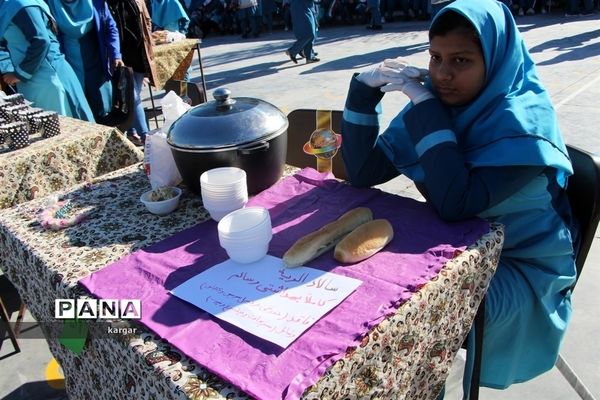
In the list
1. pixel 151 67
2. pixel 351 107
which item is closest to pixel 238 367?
pixel 351 107

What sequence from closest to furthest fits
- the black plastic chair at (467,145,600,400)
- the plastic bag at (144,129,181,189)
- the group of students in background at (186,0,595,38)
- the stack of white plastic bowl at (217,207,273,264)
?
the stack of white plastic bowl at (217,207,273,264) < the black plastic chair at (467,145,600,400) < the plastic bag at (144,129,181,189) < the group of students in background at (186,0,595,38)

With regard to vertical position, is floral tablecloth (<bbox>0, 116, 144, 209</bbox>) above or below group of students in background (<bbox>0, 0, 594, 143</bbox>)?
below

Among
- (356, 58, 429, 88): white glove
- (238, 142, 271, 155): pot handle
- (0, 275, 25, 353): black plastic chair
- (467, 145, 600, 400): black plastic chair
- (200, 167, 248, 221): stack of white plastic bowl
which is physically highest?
(356, 58, 429, 88): white glove

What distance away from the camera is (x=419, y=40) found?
415 inches

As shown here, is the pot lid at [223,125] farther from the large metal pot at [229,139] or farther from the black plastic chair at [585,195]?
the black plastic chair at [585,195]

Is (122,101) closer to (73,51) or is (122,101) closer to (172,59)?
(73,51)

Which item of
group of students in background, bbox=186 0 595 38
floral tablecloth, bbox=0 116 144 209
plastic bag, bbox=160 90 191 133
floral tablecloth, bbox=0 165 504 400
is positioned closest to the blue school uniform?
group of students in background, bbox=186 0 595 38

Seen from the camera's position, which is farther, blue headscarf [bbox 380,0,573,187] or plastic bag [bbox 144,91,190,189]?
plastic bag [bbox 144,91,190,189]

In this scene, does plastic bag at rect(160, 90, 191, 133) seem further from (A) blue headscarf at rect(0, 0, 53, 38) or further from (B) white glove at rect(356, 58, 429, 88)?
(A) blue headscarf at rect(0, 0, 53, 38)

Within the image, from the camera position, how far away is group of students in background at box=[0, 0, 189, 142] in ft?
10.4

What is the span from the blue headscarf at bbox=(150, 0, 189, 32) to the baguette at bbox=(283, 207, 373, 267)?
612cm

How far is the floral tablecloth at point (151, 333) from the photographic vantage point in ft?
2.87

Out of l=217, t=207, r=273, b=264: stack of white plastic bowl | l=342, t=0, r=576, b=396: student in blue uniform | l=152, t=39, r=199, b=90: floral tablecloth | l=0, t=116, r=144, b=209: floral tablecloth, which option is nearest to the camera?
l=217, t=207, r=273, b=264: stack of white plastic bowl

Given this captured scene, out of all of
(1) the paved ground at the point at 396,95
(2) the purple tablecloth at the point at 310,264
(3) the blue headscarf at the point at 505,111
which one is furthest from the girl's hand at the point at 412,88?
(1) the paved ground at the point at 396,95
